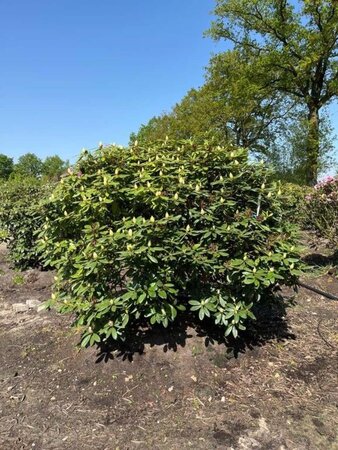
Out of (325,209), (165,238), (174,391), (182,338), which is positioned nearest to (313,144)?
(325,209)

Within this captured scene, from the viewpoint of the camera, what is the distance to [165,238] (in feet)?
9.46

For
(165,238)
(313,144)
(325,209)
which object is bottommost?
(165,238)

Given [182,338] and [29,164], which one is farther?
[29,164]

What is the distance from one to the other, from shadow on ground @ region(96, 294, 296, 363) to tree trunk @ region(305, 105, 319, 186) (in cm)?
1606

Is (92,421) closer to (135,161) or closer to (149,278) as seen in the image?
(149,278)

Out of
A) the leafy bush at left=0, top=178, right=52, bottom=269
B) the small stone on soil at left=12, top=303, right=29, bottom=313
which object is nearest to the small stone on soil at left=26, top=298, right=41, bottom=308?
the small stone on soil at left=12, top=303, right=29, bottom=313

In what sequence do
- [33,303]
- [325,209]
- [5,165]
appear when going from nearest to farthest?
[33,303]
[325,209]
[5,165]

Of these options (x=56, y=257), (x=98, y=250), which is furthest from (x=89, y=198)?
(x=56, y=257)

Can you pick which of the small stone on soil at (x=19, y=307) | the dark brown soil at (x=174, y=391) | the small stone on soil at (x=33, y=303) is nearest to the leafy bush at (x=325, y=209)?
the dark brown soil at (x=174, y=391)

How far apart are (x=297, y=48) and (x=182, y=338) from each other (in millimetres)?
18525

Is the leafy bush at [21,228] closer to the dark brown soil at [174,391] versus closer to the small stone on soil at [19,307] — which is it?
the small stone on soil at [19,307]

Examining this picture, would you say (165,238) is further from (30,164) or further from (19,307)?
(30,164)

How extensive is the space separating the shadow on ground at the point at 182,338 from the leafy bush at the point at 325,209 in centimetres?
256

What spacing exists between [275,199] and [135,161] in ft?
4.29
